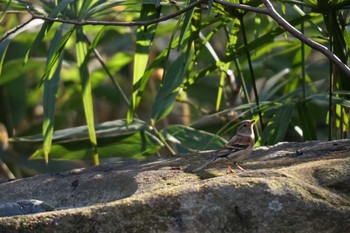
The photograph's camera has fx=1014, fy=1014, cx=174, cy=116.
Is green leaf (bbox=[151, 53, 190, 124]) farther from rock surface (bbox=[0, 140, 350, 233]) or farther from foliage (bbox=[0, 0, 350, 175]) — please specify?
rock surface (bbox=[0, 140, 350, 233])

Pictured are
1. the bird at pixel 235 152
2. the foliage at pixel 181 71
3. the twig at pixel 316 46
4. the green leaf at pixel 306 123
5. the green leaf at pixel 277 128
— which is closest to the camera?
the twig at pixel 316 46

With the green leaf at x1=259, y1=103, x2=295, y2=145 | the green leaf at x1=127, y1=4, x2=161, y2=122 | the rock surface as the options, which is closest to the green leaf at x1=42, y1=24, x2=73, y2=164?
the green leaf at x1=127, y1=4, x2=161, y2=122

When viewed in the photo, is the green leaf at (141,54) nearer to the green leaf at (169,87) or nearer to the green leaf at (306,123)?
the green leaf at (169,87)

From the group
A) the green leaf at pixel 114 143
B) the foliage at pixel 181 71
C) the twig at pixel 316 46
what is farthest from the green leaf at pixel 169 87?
the twig at pixel 316 46

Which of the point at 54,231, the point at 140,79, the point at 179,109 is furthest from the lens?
the point at 179,109

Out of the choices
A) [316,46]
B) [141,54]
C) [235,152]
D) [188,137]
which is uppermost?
[316,46]

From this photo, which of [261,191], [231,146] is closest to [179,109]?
[231,146]

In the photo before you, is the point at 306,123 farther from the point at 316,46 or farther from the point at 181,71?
A: the point at 316,46

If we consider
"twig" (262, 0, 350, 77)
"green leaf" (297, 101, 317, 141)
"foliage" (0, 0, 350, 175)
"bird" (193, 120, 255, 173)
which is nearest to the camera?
"twig" (262, 0, 350, 77)

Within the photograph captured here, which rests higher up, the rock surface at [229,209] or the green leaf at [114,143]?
the rock surface at [229,209]

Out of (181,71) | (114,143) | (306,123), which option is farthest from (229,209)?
(114,143)

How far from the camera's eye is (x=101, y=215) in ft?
9.37

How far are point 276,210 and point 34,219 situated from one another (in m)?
0.69

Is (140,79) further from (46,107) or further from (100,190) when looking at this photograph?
(100,190)
